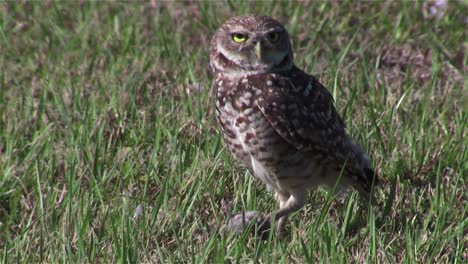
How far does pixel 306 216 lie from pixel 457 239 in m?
0.81

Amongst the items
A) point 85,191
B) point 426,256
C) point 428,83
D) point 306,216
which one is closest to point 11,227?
point 85,191

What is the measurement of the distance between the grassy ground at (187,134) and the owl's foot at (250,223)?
0.06 metres

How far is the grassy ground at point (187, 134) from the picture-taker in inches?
190

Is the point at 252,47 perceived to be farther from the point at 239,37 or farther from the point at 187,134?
the point at 187,134

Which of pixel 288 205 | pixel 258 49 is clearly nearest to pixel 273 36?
pixel 258 49

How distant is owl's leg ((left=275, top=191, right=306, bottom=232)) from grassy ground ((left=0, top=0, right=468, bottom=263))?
0.07m

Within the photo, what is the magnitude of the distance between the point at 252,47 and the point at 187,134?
36.1 inches

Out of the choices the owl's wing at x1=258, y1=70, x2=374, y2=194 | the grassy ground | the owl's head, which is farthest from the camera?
the owl's head

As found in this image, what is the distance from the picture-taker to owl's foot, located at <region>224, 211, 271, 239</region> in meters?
4.89

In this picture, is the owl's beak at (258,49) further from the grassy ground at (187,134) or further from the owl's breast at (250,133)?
the grassy ground at (187,134)

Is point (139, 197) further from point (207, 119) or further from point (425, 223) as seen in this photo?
point (425, 223)

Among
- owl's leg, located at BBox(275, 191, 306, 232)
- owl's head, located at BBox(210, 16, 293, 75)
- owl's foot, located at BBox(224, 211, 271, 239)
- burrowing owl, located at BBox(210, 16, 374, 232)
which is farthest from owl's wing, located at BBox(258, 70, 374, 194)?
owl's foot, located at BBox(224, 211, 271, 239)

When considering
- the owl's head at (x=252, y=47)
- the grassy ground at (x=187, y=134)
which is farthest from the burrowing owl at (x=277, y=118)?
the grassy ground at (x=187, y=134)

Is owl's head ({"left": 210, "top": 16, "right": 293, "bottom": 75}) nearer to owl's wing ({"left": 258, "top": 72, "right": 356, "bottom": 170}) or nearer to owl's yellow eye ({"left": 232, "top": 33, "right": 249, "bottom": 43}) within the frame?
owl's yellow eye ({"left": 232, "top": 33, "right": 249, "bottom": 43})
